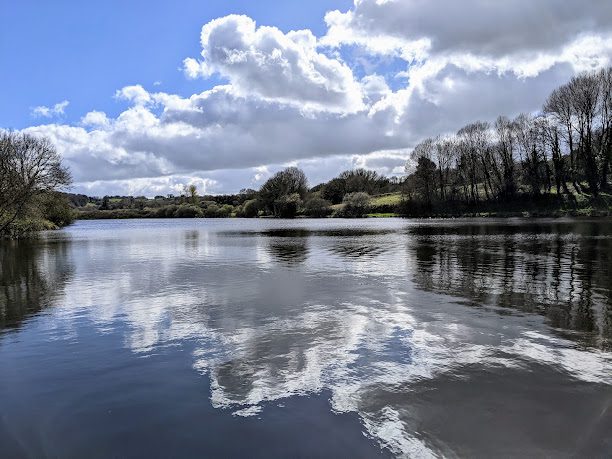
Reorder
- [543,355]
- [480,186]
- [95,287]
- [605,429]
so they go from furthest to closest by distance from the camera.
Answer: [480,186] < [95,287] < [543,355] < [605,429]

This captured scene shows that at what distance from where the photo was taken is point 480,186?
381 feet

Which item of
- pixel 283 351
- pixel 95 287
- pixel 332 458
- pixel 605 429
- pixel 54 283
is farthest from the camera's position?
pixel 54 283

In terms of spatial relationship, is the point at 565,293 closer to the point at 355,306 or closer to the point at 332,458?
the point at 355,306

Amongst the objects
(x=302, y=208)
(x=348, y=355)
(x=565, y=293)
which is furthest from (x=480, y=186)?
(x=348, y=355)

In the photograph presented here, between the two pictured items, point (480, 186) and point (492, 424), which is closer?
point (492, 424)

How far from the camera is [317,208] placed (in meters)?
142

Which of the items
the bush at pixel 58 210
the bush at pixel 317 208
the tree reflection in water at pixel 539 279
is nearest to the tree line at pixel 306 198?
the bush at pixel 317 208

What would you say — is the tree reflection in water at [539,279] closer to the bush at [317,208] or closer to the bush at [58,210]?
the bush at [58,210]

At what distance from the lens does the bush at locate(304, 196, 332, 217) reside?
465 feet

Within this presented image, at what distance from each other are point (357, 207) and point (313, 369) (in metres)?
128

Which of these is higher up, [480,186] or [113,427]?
[480,186]

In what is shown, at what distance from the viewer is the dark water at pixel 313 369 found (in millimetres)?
5973

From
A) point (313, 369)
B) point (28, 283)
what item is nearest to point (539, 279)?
point (313, 369)

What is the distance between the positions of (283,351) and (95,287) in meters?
12.0
